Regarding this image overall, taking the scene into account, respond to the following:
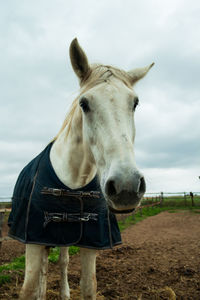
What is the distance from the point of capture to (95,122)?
1920 millimetres

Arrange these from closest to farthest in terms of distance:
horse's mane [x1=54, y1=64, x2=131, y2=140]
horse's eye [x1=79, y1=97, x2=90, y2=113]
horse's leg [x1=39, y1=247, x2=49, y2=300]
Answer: horse's eye [x1=79, y1=97, x2=90, y2=113] → horse's mane [x1=54, y1=64, x2=131, y2=140] → horse's leg [x1=39, y1=247, x2=49, y2=300]

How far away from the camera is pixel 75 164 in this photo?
93.4 inches

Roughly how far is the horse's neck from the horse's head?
0.58 feet

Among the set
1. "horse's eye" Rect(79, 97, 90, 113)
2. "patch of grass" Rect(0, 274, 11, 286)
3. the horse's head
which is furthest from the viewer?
"patch of grass" Rect(0, 274, 11, 286)

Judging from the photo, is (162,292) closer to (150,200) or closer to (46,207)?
(46,207)

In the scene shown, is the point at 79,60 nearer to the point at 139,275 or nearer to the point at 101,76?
the point at 101,76

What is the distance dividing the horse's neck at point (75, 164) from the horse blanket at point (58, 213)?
6 centimetres

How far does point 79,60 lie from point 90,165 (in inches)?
41.3

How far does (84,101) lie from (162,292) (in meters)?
3.36

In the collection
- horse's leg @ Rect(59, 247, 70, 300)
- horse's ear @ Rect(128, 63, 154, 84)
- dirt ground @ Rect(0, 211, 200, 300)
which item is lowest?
dirt ground @ Rect(0, 211, 200, 300)

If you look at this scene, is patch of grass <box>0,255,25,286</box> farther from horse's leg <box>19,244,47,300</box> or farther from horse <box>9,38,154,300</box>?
horse's leg <box>19,244,47,300</box>

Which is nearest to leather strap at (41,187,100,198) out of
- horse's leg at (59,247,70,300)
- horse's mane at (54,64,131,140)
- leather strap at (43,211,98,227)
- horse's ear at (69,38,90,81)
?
leather strap at (43,211,98,227)

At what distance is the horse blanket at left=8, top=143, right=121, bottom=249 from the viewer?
2.34 m

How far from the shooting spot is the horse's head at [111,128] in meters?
1.51
